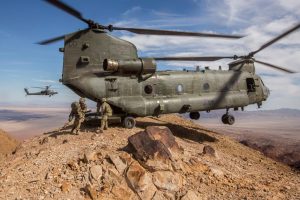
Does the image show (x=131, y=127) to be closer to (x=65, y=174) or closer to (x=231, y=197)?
(x=65, y=174)

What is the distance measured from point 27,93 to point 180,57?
4223 centimetres

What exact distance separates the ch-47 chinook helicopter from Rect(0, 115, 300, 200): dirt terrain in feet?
6.80

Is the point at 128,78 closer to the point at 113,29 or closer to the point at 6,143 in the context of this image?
the point at 113,29

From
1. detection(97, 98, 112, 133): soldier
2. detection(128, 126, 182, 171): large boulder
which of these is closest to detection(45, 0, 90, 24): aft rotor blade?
detection(97, 98, 112, 133): soldier

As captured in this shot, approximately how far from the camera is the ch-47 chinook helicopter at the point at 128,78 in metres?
14.8

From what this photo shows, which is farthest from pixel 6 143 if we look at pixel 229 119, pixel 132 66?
pixel 229 119

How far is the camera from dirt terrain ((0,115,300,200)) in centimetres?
1058

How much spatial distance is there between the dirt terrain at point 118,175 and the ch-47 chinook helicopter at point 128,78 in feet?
6.80

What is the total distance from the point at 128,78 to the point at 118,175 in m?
5.74

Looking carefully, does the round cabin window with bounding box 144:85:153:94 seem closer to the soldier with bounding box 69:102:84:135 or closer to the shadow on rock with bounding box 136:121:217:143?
the shadow on rock with bounding box 136:121:217:143

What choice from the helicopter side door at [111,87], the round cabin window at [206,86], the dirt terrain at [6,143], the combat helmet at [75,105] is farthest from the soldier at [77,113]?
the dirt terrain at [6,143]

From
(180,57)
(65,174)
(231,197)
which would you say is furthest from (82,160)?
(180,57)

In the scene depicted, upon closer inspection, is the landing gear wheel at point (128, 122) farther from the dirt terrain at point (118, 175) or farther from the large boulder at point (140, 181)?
the large boulder at point (140, 181)

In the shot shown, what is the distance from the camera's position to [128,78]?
15.6 meters
